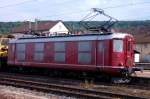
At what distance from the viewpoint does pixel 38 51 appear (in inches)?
1237

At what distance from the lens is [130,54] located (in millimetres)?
26391

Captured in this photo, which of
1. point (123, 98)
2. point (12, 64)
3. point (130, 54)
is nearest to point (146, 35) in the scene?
point (12, 64)

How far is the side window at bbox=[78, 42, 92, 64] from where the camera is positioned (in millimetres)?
26359

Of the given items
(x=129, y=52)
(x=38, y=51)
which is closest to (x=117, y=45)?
(x=129, y=52)

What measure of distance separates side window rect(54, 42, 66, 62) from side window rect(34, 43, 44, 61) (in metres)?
1.86

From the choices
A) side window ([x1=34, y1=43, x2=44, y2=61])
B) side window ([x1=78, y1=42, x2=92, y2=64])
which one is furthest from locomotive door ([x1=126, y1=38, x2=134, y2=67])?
side window ([x1=34, y1=43, x2=44, y2=61])

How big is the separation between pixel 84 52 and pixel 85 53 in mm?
101

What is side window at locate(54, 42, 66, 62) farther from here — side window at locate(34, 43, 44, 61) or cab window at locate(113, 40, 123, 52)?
cab window at locate(113, 40, 123, 52)

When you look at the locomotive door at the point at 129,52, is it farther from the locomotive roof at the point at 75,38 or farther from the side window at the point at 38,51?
the side window at the point at 38,51

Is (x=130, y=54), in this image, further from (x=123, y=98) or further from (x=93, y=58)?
(x=123, y=98)

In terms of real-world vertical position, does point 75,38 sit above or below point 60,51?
above

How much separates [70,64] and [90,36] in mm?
2462

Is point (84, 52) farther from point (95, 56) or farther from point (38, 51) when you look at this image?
point (38, 51)

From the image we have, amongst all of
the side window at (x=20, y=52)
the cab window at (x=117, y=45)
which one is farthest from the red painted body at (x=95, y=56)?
the side window at (x=20, y=52)
